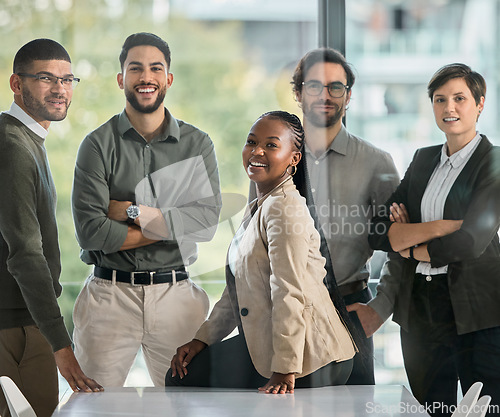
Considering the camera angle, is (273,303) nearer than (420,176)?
Yes

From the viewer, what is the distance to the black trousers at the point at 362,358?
2695 mm

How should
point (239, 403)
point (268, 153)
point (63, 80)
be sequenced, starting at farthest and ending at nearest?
point (63, 80) < point (268, 153) < point (239, 403)

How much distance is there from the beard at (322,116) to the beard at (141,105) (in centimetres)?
54

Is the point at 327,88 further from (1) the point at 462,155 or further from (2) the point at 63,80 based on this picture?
(2) the point at 63,80

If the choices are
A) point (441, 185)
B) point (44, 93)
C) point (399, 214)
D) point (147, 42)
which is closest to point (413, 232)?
point (399, 214)

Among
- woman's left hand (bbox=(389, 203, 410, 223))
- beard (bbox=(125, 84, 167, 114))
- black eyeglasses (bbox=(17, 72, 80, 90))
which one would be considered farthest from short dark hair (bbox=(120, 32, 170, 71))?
woman's left hand (bbox=(389, 203, 410, 223))

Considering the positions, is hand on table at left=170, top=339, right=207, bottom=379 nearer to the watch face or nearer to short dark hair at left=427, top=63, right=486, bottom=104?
the watch face

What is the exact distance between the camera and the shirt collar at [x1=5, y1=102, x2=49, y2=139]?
8.70 ft

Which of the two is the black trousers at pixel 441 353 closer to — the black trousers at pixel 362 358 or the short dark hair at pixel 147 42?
the black trousers at pixel 362 358

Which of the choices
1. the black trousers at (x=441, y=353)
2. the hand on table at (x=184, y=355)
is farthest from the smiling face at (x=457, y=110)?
the hand on table at (x=184, y=355)

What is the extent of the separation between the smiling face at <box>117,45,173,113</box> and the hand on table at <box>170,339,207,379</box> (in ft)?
2.97

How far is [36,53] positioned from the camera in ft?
8.70

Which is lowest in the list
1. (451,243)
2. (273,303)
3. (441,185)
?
(273,303)

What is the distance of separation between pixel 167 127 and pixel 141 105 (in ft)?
0.42
